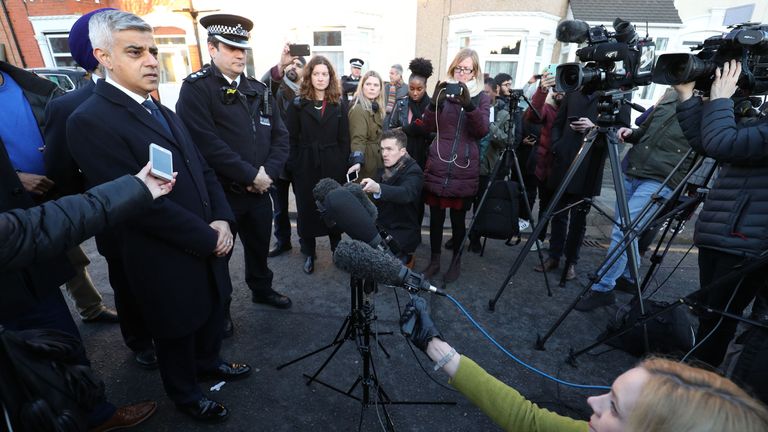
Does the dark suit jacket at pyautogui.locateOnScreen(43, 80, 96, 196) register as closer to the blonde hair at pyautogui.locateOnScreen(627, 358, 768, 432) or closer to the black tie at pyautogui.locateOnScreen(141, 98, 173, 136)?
the black tie at pyautogui.locateOnScreen(141, 98, 173, 136)

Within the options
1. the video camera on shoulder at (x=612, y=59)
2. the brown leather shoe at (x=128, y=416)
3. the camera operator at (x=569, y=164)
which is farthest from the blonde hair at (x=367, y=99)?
the brown leather shoe at (x=128, y=416)

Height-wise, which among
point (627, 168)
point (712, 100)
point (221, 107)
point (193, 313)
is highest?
point (712, 100)

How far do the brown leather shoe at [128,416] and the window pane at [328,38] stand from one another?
10870 mm

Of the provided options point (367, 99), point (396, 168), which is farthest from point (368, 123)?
point (396, 168)

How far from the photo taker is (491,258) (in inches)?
171

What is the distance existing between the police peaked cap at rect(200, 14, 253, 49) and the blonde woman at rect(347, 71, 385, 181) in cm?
152

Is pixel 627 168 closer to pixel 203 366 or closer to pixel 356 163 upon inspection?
pixel 356 163

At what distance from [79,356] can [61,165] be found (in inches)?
60.0

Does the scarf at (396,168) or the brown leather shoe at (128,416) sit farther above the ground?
the scarf at (396,168)

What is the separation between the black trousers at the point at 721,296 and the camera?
2.13m

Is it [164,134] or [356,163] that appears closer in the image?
[164,134]

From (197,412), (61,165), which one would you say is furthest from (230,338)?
(61,165)

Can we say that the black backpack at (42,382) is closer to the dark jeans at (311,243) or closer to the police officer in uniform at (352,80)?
the dark jeans at (311,243)

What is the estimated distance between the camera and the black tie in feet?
6.16
